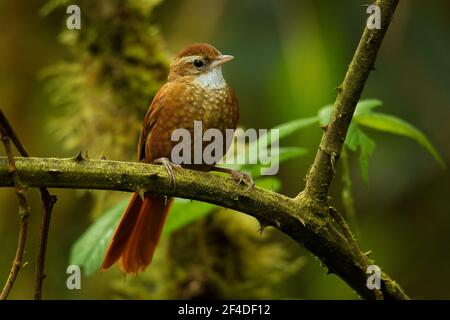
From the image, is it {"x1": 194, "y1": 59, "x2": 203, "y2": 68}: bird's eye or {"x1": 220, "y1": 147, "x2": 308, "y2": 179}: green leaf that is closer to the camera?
{"x1": 220, "y1": 147, "x2": 308, "y2": 179}: green leaf

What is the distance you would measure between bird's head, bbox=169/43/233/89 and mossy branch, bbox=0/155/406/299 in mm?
1000

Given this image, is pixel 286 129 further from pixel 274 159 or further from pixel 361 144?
pixel 361 144

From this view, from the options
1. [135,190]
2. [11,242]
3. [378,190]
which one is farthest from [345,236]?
[11,242]

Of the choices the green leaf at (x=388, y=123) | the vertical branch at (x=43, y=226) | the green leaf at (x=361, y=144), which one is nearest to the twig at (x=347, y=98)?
the green leaf at (x=361, y=144)

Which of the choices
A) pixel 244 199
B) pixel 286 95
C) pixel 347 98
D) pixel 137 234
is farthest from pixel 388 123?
pixel 286 95

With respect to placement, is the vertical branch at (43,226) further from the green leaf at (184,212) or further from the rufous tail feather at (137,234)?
A: the green leaf at (184,212)

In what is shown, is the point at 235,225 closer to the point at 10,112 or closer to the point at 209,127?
the point at 209,127

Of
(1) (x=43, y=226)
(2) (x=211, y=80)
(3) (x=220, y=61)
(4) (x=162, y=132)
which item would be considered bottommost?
(1) (x=43, y=226)

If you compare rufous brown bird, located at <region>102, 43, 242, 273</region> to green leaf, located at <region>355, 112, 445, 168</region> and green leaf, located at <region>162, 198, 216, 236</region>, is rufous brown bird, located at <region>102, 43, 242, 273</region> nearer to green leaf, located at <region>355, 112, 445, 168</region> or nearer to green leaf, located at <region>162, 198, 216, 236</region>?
green leaf, located at <region>162, 198, 216, 236</region>

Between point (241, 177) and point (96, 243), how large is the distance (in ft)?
2.34

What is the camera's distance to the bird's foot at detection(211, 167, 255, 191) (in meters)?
2.20

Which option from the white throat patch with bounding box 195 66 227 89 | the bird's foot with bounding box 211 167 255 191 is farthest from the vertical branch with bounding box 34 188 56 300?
the white throat patch with bounding box 195 66 227 89

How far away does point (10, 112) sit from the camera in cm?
482

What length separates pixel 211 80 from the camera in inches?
122
